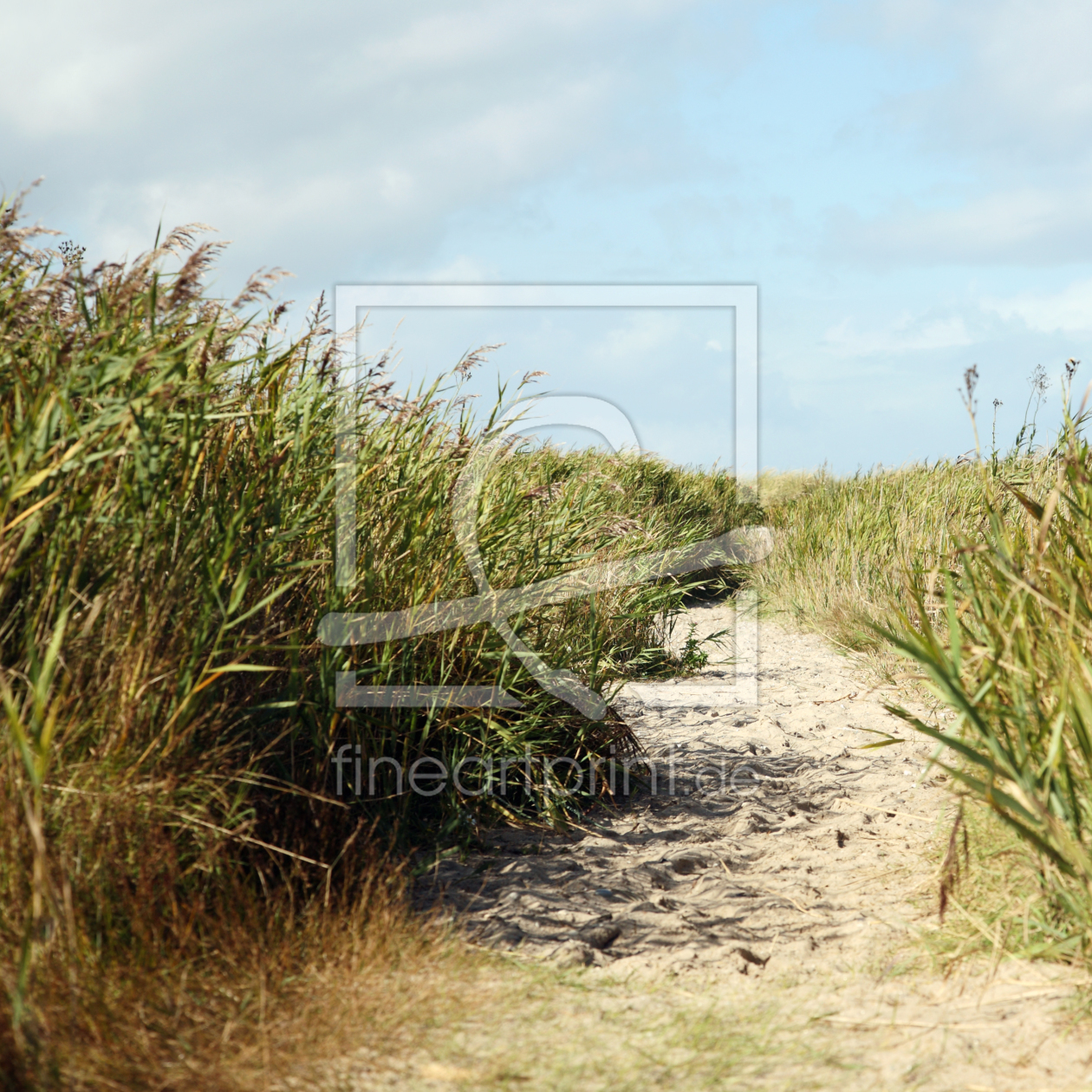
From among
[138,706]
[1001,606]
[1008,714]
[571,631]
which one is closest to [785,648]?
[571,631]

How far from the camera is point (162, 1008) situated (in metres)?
2.00

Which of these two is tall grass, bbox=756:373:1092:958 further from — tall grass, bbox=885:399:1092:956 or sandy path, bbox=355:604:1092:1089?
sandy path, bbox=355:604:1092:1089

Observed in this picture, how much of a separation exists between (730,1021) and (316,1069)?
0.94m

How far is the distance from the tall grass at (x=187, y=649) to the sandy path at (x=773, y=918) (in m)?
0.37

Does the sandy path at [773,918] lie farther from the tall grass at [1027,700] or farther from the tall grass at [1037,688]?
the tall grass at [1037,688]

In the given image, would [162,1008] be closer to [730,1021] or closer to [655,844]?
[730,1021]

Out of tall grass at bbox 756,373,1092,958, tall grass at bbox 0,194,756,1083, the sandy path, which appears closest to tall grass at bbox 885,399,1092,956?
tall grass at bbox 756,373,1092,958

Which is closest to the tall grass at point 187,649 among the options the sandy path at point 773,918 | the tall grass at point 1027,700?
the sandy path at point 773,918

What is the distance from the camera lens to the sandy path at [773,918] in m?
2.10

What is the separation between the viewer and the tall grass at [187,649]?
2.08 meters

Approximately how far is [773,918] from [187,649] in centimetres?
182

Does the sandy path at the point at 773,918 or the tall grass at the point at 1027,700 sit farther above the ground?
the tall grass at the point at 1027,700

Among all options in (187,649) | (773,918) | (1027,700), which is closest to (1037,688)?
(1027,700)

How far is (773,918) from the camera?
9.43 ft
